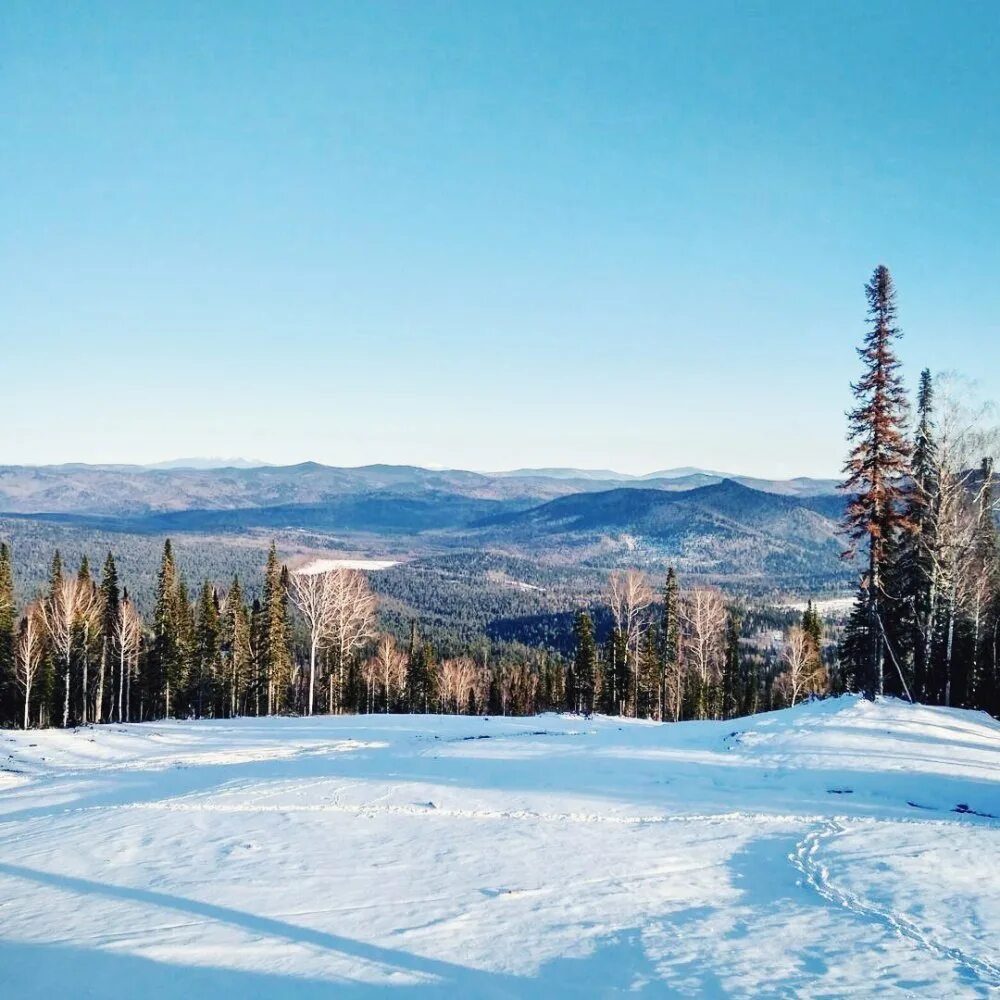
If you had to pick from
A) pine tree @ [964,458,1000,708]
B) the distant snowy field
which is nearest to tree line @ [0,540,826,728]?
pine tree @ [964,458,1000,708]

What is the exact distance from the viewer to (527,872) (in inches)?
A: 462

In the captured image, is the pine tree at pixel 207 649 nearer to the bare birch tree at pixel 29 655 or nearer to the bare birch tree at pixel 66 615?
the bare birch tree at pixel 66 615

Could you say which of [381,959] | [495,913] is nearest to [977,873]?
[495,913]

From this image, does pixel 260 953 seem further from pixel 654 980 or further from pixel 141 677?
pixel 141 677

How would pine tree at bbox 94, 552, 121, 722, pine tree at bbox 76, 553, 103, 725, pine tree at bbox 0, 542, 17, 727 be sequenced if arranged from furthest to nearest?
pine tree at bbox 94, 552, 121, 722 < pine tree at bbox 76, 553, 103, 725 < pine tree at bbox 0, 542, 17, 727

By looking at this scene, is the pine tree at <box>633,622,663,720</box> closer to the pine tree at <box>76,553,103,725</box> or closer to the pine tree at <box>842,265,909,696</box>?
the pine tree at <box>842,265,909,696</box>

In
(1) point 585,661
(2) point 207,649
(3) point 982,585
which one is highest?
(3) point 982,585

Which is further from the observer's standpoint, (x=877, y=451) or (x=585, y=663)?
(x=585, y=663)

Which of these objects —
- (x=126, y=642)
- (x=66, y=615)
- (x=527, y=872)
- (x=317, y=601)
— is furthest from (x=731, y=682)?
(x=527, y=872)

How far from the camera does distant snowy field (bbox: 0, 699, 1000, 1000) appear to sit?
8.34 metres

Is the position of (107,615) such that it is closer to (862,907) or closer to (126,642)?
(126,642)

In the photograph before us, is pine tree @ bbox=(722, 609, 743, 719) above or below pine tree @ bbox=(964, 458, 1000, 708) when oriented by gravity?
below

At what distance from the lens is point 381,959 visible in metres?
8.62

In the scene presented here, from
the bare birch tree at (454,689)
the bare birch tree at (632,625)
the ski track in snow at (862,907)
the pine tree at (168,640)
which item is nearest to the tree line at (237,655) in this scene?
the pine tree at (168,640)
